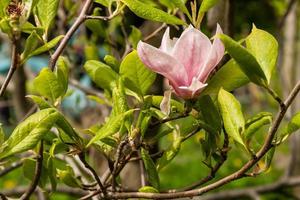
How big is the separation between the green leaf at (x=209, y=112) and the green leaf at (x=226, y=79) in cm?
1

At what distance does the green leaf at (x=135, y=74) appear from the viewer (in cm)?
71

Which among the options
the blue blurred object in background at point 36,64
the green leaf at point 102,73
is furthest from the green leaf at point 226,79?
the blue blurred object in background at point 36,64

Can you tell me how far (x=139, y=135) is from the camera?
0.77 metres

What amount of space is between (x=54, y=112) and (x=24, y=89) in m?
1.52

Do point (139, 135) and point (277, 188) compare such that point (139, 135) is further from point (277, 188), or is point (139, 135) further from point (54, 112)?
point (277, 188)

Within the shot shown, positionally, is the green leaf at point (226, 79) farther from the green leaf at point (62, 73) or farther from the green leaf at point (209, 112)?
the green leaf at point (62, 73)

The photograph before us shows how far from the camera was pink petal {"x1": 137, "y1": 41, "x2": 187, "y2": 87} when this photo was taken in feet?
2.08

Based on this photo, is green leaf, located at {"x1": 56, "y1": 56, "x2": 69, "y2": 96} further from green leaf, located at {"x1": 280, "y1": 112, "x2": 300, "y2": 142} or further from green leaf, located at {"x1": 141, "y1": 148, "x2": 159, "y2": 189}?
green leaf, located at {"x1": 280, "y1": 112, "x2": 300, "y2": 142}

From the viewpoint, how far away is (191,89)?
65cm

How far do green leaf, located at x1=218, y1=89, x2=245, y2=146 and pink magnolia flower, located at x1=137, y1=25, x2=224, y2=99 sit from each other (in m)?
0.06

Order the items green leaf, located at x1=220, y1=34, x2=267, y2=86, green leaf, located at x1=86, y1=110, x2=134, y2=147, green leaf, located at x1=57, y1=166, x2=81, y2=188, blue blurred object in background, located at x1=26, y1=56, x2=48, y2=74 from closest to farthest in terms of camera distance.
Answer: green leaf, located at x1=220, y1=34, x2=267, y2=86
green leaf, located at x1=86, y1=110, x2=134, y2=147
green leaf, located at x1=57, y1=166, x2=81, y2=188
blue blurred object in background, located at x1=26, y1=56, x2=48, y2=74

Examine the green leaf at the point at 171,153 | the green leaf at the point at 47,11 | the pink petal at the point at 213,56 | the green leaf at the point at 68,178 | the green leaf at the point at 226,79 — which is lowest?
the green leaf at the point at 68,178

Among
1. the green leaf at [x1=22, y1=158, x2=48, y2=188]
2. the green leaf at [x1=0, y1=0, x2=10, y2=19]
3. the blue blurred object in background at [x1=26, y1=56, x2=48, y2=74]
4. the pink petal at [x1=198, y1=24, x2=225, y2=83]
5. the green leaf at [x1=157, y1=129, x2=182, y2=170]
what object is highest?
the green leaf at [x1=0, y1=0, x2=10, y2=19]

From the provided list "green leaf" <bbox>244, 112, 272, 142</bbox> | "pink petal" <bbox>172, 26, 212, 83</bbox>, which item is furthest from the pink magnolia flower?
"green leaf" <bbox>244, 112, 272, 142</bbox>
